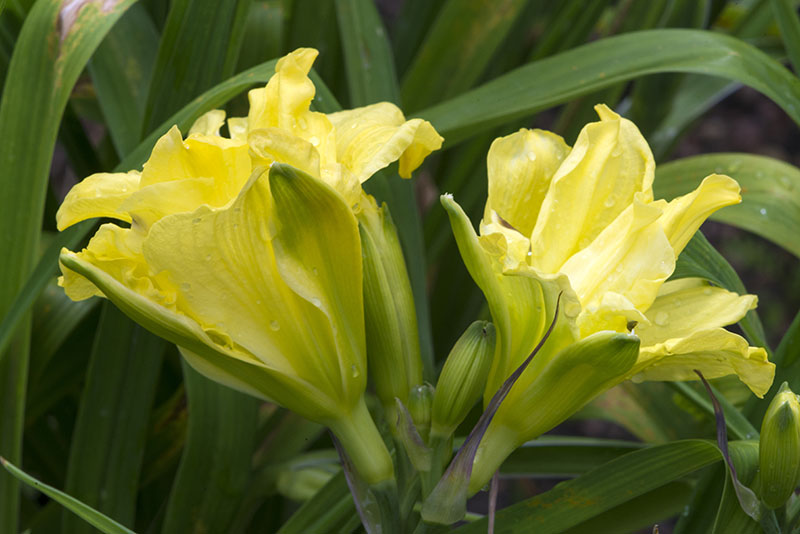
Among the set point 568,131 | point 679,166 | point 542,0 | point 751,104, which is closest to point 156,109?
point 679,166

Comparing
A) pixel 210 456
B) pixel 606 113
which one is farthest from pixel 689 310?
pixel 210 456

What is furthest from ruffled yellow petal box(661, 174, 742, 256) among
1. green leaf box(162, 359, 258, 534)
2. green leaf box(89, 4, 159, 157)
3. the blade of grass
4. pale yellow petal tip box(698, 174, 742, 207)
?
green leaf box(89, 4, 159, 157)

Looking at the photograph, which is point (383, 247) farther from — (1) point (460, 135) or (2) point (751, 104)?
(2) point (751, 104)

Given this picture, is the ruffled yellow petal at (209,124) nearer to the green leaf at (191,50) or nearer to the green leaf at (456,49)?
the green leaf at (191,50)

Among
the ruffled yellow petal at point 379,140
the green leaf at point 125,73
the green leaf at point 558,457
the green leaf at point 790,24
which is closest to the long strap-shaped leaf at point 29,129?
the green leaf at point 125,73

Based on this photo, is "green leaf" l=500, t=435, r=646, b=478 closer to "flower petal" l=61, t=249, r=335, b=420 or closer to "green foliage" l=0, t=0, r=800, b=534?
"green foliage" l=0, t=0, r=800, b=534

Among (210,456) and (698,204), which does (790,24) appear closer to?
(698,204)
